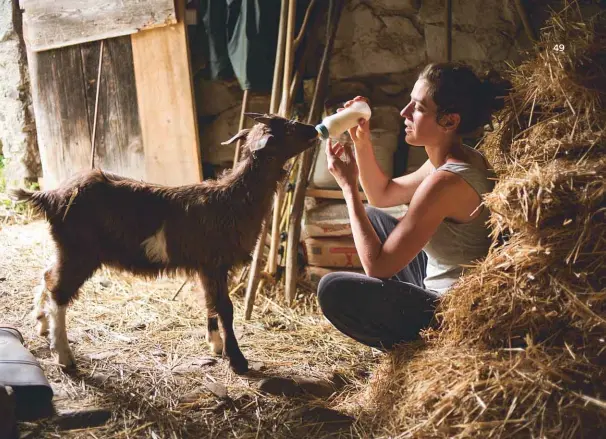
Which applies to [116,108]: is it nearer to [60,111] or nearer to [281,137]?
[60,111]

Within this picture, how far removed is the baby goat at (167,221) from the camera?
305 cm

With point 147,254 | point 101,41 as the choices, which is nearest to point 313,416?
point 147,254

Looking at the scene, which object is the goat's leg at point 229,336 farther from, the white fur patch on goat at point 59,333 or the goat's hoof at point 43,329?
the goat's hoof at point 43,329

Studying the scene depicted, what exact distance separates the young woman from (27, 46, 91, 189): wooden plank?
10.2 feet

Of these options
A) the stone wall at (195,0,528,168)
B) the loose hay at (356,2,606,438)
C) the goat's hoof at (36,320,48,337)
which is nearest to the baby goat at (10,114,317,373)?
the goat's hoof at (36,320,48,337)

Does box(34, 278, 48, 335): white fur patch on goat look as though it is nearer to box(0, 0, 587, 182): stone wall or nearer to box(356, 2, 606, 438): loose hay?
box(0, 0, 587, 182): stone wall

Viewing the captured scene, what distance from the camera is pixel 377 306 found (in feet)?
8.88

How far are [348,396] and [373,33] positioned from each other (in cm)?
265

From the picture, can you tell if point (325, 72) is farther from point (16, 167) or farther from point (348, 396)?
point (16, 167)

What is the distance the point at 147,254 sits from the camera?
3.16 metres

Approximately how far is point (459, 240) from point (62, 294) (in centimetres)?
207

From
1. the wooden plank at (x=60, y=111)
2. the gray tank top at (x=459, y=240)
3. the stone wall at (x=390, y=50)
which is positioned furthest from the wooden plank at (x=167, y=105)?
the gray tank top at (x=459, y=240)

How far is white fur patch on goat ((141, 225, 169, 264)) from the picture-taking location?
313 centimetres

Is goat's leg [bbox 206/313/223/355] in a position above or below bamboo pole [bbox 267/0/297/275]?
below
